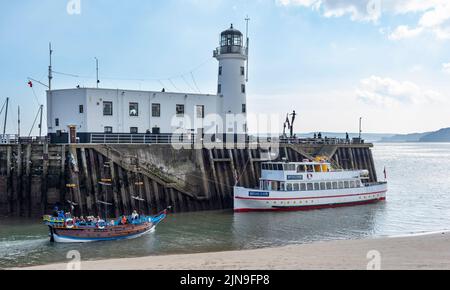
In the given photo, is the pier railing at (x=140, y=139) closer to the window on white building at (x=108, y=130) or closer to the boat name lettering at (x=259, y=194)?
the window on white building at (x=108, y=130)

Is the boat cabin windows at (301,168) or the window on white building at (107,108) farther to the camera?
the boat cabin windows at (301,168)

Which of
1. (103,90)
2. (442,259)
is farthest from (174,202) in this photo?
(442,259)

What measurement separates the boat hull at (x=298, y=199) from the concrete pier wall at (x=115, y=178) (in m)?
2.49

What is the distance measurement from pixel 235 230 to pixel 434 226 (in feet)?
47.9

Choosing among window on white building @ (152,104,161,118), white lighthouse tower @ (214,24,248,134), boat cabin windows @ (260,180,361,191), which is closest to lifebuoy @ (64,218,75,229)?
window on white building @ (152,104,161,118)

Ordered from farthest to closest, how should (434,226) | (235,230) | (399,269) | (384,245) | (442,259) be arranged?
(434,226)
(235,230)
(384,245)
(442,259)
(399,269)

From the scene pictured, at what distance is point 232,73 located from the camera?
52.6 metres

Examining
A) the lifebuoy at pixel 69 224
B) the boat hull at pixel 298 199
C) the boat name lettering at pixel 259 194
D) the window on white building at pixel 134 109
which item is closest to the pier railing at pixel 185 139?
the window on white building at pixel 134 109

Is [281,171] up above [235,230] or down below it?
above

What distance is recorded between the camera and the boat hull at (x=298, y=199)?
134 ft

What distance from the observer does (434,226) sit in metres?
36.5

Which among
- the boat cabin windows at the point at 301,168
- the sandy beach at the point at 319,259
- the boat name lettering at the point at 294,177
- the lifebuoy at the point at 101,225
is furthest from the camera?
the boat cabin windows at the point at 301,168

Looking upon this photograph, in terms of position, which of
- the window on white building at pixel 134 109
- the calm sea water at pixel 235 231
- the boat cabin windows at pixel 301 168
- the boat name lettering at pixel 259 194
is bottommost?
the calm sea water at pixel 235 231

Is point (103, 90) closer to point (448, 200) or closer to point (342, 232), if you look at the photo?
point (342, 232)
